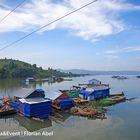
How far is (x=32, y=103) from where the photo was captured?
861 inches

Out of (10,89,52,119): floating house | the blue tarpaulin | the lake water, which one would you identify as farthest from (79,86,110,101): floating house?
(10,89,52,119): floating house

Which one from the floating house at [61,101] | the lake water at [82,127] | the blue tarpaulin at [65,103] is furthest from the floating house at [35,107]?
the blue tarpaulin at [65,103]

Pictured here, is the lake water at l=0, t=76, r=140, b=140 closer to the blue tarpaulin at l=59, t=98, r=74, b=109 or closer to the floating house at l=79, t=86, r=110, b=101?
the blue tarpaulin at l=59, t=98, r=74, b=109

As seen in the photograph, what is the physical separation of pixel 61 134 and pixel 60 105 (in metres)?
7.73

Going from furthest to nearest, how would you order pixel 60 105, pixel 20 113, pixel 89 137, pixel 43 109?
pixel 60 105, pixel 20 113, pixel 43 109, pixel 89 137

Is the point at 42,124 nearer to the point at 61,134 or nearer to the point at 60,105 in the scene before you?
the point at 61,134

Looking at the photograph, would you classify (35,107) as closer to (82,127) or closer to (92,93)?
(82,127)

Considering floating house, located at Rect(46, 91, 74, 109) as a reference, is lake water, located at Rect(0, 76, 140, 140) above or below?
Result: below

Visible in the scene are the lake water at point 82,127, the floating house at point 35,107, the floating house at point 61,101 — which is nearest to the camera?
the lake water at point 82,127

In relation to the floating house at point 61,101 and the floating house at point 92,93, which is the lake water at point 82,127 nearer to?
the floating house at point 61,101

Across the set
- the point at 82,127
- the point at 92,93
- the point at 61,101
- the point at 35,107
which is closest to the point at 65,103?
the point at 61,101

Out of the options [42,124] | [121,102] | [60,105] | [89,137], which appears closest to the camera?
[89,137]

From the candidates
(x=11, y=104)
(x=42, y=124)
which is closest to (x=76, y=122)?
(x=42, y=124)

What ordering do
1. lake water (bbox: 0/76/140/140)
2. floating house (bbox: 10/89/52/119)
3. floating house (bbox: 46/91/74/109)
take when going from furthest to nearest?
floating house (bbox: 46/91/74/109)
floating house (bbox: 10/89/52/119)
lake water (bbox: 0/76/140/140)
